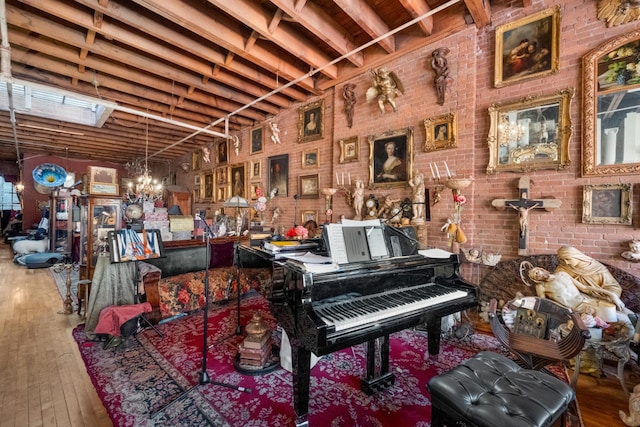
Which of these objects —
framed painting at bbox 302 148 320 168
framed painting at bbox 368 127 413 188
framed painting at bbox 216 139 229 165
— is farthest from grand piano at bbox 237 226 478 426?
framed painting at bbox 216 139 229 165

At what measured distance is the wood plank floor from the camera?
185 cm

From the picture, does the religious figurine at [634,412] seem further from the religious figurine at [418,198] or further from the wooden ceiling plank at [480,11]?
the wooden ceiling plank at [480,11]

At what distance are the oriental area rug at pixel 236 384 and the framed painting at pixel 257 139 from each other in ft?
16.4

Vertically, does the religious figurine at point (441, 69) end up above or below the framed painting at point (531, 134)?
above

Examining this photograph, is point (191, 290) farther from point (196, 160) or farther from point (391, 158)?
point (196, 160)

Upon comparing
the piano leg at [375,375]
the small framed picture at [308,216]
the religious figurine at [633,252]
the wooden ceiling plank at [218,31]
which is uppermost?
the wooden ceiling plank at [218,31]

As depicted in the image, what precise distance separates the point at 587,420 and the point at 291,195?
529cm

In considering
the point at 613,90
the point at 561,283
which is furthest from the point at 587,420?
the point at 613,90

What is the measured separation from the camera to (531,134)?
3215mm

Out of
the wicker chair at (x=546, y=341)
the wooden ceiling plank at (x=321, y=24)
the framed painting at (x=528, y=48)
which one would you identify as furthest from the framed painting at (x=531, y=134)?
the wooden ceiling plank at (x=321, y=24)

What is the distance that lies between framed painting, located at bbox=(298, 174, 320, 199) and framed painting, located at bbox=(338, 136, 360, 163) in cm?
84

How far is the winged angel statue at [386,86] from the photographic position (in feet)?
13.7

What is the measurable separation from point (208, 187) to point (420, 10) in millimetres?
7762

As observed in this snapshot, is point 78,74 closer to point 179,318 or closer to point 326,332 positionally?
point 179,318
